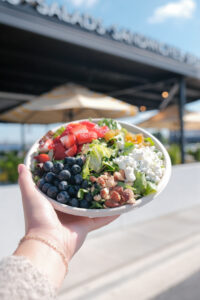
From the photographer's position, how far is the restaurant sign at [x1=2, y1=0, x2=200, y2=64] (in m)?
4.34

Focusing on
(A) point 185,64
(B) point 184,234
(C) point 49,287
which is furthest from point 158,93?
(C) point 49,287

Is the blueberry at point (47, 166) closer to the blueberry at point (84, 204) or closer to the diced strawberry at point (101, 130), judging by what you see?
the blueberry at point (84, 204)

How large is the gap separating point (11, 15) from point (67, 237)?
3780 millimetres

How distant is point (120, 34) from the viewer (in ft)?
18.0

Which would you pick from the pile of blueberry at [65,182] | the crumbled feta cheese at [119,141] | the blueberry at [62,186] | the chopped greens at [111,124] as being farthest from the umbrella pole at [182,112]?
the blueberry at [62,186]

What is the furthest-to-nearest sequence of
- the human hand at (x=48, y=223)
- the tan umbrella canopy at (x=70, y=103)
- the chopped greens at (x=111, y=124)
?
the tan umbrella canopy at (x=70, y=103)
the chopped greens at (x=111, y=124)
the human hand at (x=48, y=223)

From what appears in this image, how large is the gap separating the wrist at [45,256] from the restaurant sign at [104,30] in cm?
396

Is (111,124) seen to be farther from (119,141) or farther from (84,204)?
(84,204)

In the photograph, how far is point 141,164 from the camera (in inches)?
61.8

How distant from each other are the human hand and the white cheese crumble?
0.45 meters

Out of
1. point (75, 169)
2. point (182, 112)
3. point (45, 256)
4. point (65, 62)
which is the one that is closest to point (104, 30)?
point (65, 62)

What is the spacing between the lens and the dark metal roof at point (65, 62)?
4.28m

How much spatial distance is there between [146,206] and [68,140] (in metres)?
3.95

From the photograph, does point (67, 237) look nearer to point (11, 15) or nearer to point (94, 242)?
point (94, 242)
